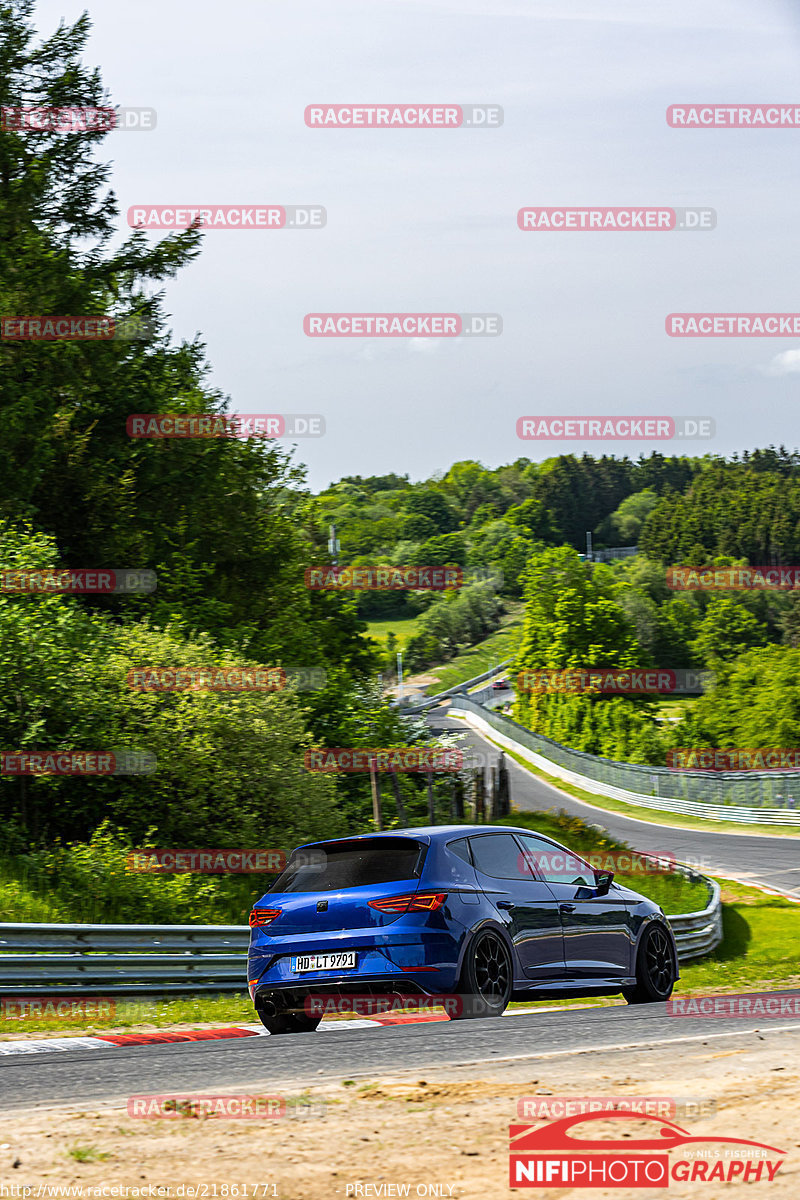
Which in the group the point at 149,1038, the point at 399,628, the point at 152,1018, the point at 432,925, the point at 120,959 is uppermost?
the point at 399,628

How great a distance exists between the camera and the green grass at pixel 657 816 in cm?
4909

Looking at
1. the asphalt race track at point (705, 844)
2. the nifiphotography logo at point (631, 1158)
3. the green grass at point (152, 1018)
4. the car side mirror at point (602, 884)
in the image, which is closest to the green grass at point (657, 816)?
the asphalt race track at point (705, 844)

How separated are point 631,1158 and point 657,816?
5429cm

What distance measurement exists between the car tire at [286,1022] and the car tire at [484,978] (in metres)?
1.11

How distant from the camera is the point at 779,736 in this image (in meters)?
79.4

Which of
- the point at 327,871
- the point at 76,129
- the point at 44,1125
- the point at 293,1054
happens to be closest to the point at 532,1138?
the point at 44,1125

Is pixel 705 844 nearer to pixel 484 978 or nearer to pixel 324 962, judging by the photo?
pixel 484 978

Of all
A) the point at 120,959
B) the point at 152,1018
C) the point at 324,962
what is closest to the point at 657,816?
the point at 120,959

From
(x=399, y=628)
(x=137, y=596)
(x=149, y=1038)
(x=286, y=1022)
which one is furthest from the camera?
(x=399, y=628)

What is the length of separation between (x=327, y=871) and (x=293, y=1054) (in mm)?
1885

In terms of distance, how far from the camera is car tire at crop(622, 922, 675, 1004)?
10469mm

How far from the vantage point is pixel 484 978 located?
8.73 metres

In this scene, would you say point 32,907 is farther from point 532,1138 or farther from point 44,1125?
point 532,1138

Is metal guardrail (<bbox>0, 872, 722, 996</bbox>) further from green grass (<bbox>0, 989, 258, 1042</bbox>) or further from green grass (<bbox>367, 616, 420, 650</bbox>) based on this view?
green grass (<bbox>367, 616, 420, 650</bbox>)
